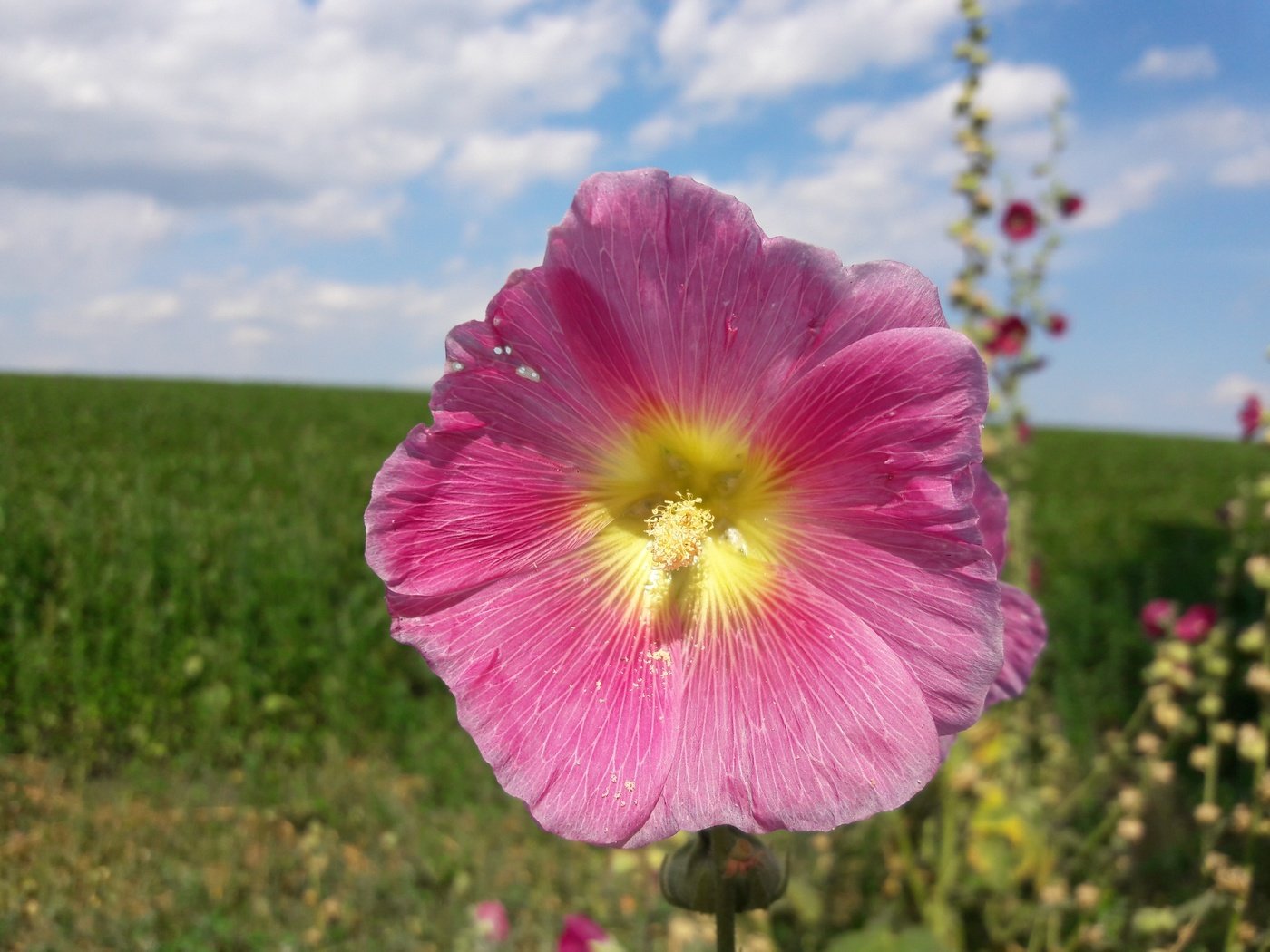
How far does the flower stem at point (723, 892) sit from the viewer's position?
943 millimetres

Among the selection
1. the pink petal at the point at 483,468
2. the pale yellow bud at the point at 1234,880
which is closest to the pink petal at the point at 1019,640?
the pink petal at the point at 483,468

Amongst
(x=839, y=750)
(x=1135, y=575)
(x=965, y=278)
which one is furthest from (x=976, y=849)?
(x=1135, y=575)

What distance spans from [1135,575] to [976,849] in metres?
6.64

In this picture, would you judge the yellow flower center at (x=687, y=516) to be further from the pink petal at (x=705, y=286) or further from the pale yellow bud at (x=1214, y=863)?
the pale yellow bud at (x=1214, y=863)

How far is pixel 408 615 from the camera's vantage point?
0.89 metres

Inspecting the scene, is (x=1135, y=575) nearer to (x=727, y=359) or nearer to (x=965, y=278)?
(x=965, y=278)

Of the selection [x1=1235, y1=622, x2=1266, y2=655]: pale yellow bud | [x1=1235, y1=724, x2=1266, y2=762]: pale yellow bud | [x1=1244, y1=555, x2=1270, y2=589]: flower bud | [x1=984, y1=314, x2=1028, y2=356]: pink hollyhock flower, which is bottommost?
[x1=1235, y1=724, x2=1266, y2=762]: pale yellow bud

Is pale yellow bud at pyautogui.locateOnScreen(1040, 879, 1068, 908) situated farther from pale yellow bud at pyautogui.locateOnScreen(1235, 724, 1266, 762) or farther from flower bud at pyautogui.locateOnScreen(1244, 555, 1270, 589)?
flower bud at pyautogui.locateOnScreen(1244, 555, 1270, 589)

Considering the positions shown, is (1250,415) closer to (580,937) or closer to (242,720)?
(580,937)

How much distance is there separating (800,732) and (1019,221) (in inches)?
134

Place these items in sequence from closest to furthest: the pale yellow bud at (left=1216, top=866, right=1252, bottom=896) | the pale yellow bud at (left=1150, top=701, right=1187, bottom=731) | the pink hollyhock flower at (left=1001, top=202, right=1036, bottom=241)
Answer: the pale yellow bud at (left=1216, top=866, right=1252, bottom=896), the pale yellow bud at (left=1150, top=701, right=1187, bottom=731), the pink hollyhock flower at (left=1001, top=202, right=1036, bottom=241)

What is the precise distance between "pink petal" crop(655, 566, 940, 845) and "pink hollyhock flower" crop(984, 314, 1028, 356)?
281cm

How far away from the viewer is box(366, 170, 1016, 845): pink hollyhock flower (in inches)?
31.9

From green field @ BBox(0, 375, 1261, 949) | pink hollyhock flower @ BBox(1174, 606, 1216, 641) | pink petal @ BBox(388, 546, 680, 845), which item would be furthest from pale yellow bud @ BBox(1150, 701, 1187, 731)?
pink petal @ BBox(388, 546, 680, 845)
